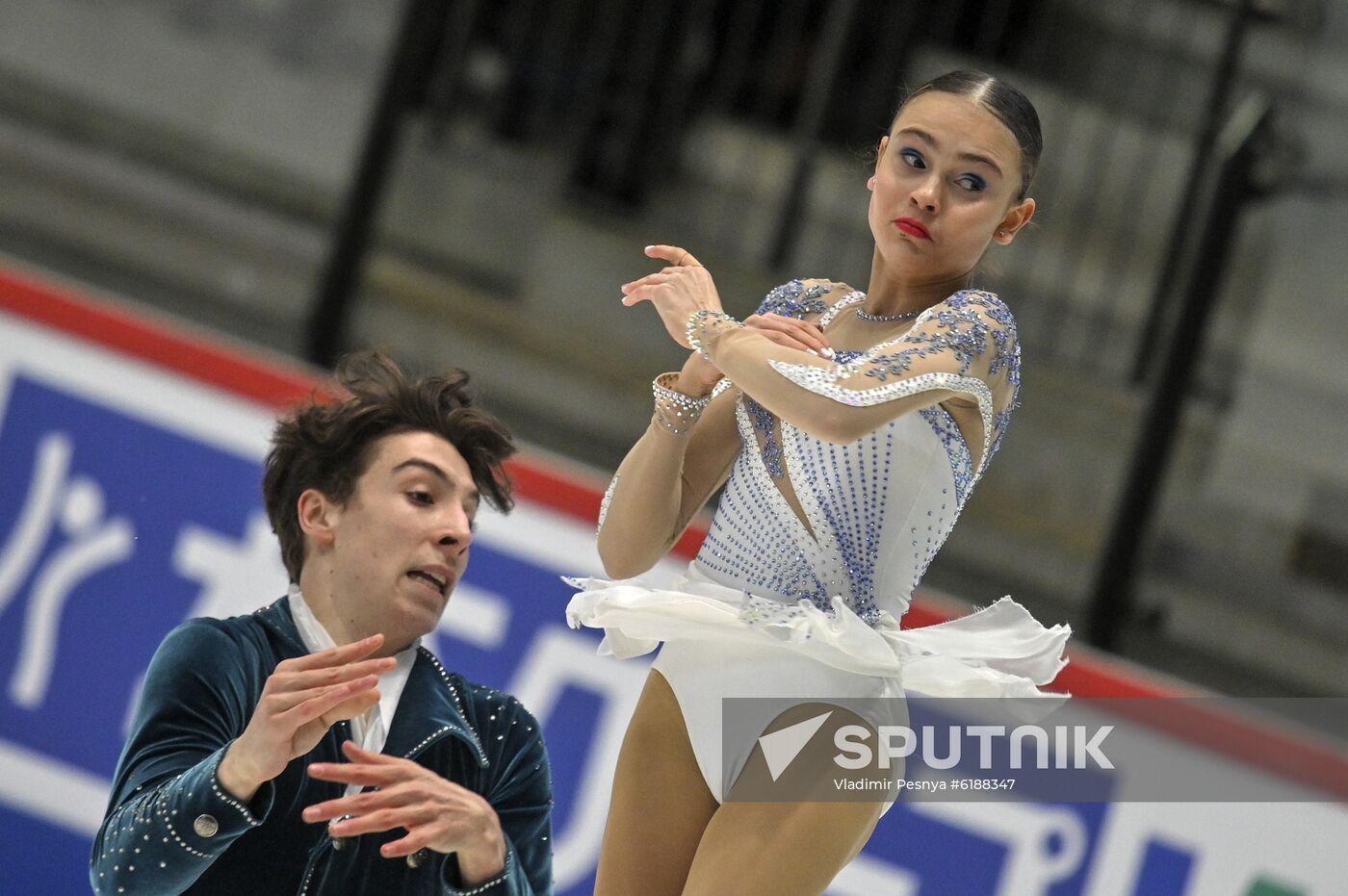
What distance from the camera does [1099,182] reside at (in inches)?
177

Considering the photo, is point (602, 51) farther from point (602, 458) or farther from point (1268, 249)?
point (1268, 249)

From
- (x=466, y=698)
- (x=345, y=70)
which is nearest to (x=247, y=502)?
(x=466, y=698)

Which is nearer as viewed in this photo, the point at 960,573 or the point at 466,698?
the point at 466,698

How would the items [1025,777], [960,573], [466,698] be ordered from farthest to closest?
1. [960,573]
2. [1025,777]
3. [466,698]

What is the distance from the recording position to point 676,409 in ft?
5.27

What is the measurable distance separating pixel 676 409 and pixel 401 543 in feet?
1.47

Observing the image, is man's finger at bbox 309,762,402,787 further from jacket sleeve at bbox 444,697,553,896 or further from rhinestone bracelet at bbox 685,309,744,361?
rhinestone bracelet at bbox 685,309,744,361

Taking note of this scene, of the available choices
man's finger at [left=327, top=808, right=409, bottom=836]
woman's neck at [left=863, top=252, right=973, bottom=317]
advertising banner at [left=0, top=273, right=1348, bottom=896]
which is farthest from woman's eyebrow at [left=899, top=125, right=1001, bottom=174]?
advertising banner at [left=0, top=273, right=1348, bottom=896]

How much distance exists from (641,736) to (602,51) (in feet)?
9.98

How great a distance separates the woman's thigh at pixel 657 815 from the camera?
154cm

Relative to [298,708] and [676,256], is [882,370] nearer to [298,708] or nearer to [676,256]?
[676,256]

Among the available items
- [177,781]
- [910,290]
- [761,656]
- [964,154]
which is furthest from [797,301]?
[177,781]

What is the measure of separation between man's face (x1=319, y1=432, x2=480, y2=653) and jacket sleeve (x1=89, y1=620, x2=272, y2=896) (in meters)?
0.15

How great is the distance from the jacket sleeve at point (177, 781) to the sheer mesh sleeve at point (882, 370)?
0.65 m
